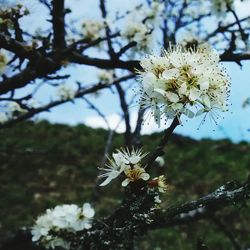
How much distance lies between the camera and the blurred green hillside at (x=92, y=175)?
10.0m

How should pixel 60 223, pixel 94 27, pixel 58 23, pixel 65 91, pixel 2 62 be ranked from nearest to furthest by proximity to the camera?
pixel 58 23, pixel 60 223, pixel 2 62, pixel 94 27, pixel 65 91

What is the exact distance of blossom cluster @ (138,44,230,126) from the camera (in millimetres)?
2057

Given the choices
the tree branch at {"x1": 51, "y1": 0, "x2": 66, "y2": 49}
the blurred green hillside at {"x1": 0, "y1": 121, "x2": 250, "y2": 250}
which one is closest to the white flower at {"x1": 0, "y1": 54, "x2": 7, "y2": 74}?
the tree branch at {"x1": 51, "y1": 0, "x2": 66, "y2": 49}

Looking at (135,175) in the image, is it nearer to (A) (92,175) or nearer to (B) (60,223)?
(B) (60,223)

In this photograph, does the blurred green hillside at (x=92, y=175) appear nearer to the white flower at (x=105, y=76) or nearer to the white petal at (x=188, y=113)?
the white flower at (x=105, y=76)

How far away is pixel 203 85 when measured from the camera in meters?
2.09

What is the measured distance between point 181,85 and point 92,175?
10.1 m

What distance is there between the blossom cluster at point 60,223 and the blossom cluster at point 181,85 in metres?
1.66

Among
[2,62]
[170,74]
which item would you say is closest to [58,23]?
[2,62]

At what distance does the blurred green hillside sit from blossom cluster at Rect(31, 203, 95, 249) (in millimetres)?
5463

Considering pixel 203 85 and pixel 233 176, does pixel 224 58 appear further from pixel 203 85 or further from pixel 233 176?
pixel 233 176

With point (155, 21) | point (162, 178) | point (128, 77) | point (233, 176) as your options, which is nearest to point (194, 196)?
point (233, 176)

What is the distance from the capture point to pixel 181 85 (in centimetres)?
205

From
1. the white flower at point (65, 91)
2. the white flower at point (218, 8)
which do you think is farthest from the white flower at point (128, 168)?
the white flower at point (65, 91)
